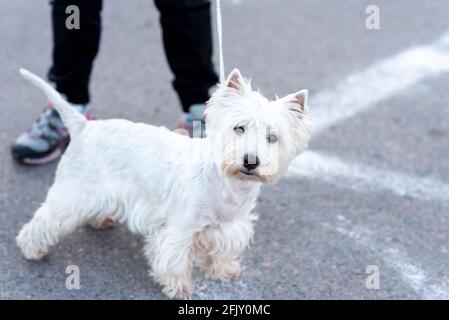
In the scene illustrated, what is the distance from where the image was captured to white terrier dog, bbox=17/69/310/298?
2.53 metres

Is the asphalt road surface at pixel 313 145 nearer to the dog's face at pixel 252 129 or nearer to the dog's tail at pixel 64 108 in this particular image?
the dog's tail at pixel 64 108

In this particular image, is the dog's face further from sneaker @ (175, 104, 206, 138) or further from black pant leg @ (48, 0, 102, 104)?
black pant leg @ (48, 0, 102, 104)

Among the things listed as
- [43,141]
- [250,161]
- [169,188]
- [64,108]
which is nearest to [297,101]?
[250,161]

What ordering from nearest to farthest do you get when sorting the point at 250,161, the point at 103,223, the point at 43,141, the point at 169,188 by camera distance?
the point at 250,161, the point at 169,188, the point at 103,223, the point at 43,141

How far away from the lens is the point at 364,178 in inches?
150

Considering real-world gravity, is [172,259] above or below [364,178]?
below

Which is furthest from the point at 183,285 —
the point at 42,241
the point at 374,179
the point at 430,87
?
the point at 430,87

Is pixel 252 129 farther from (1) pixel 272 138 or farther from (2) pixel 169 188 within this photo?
(2) pixel 169 188

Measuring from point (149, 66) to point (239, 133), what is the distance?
8.82 ft

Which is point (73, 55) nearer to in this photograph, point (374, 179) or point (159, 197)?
point (159, 197)

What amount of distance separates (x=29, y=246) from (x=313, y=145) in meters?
1.95

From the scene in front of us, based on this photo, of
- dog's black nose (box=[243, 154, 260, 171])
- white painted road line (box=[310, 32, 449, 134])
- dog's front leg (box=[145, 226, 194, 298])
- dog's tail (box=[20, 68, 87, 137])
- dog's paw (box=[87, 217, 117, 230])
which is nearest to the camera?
dog's black nose (box=[243, 154, 260, 171])

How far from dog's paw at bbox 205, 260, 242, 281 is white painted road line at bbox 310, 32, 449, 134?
149 cm

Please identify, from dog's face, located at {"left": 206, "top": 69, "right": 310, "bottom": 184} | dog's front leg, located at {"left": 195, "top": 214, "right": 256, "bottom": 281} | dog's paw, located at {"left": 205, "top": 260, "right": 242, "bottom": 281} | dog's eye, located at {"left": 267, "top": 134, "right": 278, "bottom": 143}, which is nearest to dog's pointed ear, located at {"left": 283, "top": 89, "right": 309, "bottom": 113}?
dog's face, located at {"left": 206, "top": 69, "right": 310, "bottom": 184}
